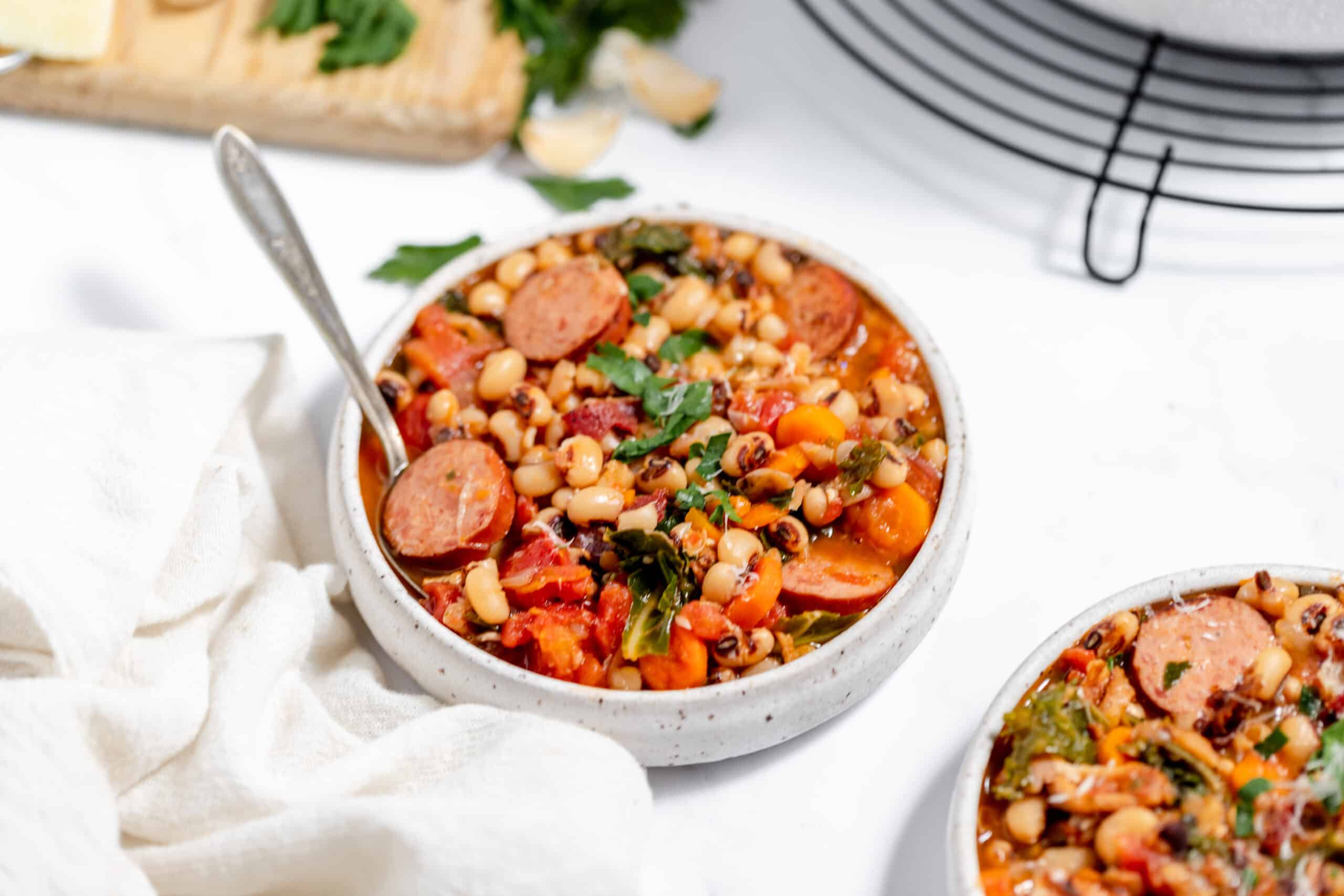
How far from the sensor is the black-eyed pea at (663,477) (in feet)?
6.58

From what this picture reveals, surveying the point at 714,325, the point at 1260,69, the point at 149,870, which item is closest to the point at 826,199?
the point at 714,325

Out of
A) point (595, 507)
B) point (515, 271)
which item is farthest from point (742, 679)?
point (515, 271)

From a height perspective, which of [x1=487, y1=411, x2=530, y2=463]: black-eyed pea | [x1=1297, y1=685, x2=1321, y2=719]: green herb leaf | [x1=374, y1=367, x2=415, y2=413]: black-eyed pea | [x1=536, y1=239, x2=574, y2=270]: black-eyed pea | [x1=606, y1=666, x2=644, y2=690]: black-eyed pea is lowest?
[x1=606, y1=666, x2=644, y2=690]: black-eyed pea

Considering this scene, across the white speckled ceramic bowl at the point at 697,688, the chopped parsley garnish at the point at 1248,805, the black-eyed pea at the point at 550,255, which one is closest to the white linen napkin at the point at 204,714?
the white speckled ceramic bowl at the point at 697,688

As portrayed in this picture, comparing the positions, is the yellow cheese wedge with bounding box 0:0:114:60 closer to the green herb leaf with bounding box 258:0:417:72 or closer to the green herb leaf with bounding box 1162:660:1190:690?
the green herb leaf with bounding box 258:0:417:72

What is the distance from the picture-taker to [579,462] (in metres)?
2.03

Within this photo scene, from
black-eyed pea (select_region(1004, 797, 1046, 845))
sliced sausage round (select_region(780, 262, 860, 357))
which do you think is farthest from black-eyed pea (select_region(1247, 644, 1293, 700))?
sliced sausage round (select_region(780, 262, 860, 357))

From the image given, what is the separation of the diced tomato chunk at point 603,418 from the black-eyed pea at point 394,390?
0.30 meters

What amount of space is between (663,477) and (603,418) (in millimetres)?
183

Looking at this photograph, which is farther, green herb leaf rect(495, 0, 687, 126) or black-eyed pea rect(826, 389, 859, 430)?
green herb leaf rect(495, 0, 687, 126)

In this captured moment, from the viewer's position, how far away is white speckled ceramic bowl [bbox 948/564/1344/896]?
1.63m

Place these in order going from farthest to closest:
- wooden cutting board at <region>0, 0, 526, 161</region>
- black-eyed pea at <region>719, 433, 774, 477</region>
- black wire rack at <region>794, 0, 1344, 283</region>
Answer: wooden cutting board at <region>0, 0, 526, 161</region> < black wire rack at <region>794, 0, 1344, 283</region> < black-eyed pea at <region>719, 433, 774, 477</region>

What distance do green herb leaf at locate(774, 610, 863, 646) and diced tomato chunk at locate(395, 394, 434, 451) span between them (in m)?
0.72

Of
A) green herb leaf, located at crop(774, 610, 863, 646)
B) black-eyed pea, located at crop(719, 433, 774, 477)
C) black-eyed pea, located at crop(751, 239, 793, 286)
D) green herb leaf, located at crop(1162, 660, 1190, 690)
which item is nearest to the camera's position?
green herb leaf, located at crop(1162, 660, 1190, 690)
